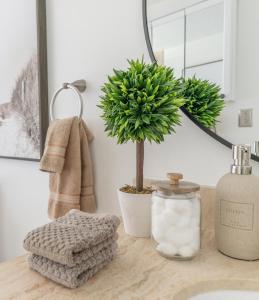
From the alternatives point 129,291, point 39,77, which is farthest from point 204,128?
point 39,77

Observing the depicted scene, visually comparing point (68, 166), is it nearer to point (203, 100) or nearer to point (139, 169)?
point (139, 169)

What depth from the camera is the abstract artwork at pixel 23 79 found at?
41.4 inches

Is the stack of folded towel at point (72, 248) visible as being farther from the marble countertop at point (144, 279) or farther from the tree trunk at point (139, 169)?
the tree trunk at point (139, 169)

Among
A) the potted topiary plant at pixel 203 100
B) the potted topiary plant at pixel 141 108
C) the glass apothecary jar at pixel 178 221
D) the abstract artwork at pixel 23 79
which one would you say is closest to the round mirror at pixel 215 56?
the potted topiary plant at pixel 203 100

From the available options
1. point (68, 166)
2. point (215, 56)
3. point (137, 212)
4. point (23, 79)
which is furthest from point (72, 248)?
point (23, 79)

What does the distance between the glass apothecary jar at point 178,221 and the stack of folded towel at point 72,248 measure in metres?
0.10

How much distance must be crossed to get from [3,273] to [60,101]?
2.26ft

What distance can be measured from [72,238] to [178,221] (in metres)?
0.21

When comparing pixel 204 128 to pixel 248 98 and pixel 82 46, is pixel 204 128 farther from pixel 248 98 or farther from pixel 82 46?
pixel 82 46

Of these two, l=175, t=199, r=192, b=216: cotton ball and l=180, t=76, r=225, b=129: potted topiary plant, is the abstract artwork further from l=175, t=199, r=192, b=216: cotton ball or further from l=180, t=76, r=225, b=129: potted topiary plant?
l=175, t=199, r=192, b=216: cotton ball

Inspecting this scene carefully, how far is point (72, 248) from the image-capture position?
44 centimetres

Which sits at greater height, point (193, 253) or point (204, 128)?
point (204, 128)

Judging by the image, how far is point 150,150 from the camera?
2.73 ft

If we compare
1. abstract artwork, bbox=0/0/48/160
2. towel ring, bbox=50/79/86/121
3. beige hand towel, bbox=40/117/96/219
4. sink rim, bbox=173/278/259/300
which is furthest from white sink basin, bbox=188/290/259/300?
abstract artwork, bbox=0/0/48/160
